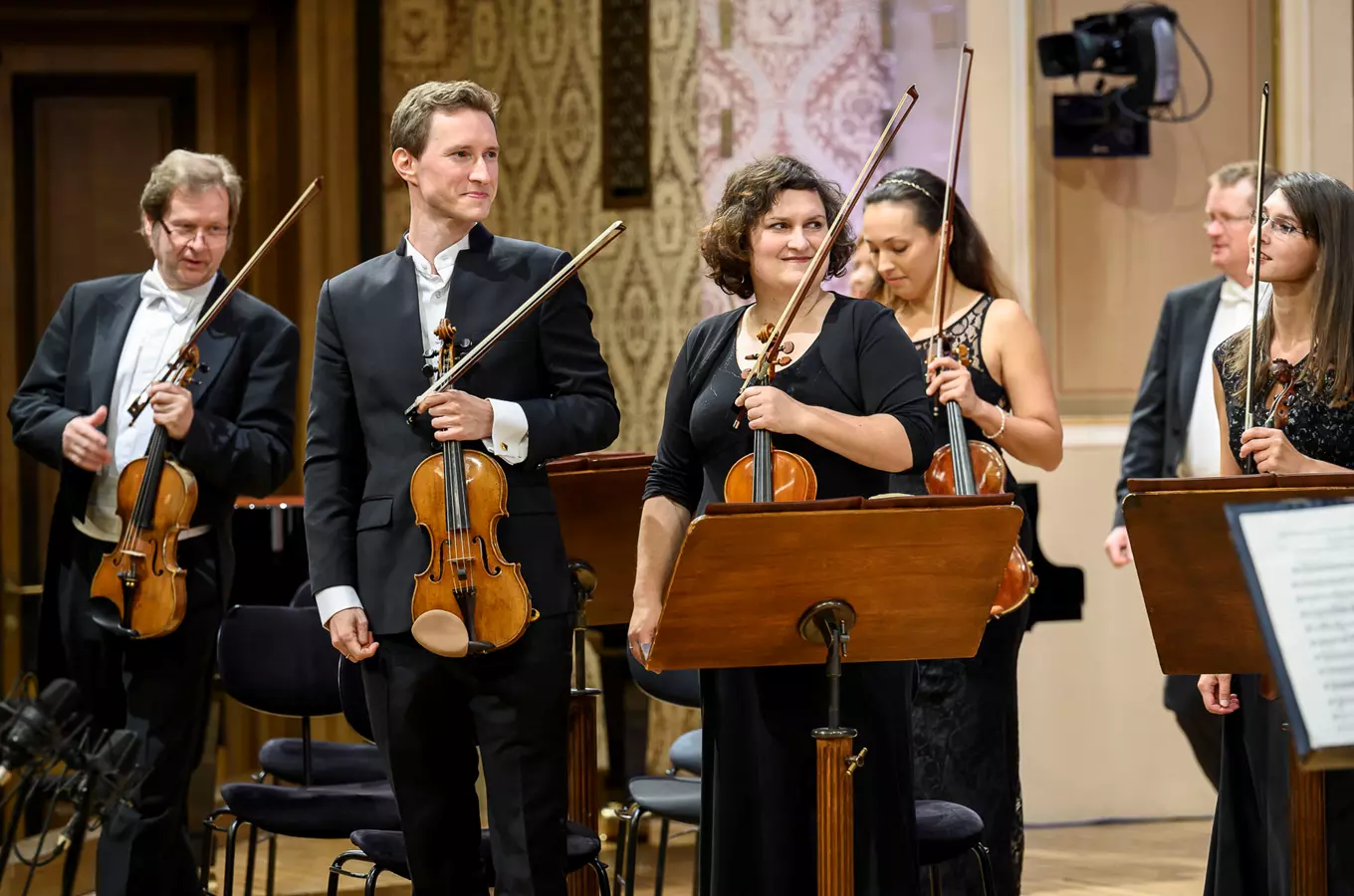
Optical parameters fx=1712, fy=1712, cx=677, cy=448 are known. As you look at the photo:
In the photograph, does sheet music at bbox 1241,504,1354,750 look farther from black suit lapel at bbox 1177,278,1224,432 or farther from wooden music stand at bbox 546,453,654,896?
black suit lapel at bbox 1177,278,1224,432

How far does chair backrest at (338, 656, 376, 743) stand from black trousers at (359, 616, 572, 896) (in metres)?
0.29

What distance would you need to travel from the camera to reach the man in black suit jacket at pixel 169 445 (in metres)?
3.37

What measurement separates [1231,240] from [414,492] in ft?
9.05

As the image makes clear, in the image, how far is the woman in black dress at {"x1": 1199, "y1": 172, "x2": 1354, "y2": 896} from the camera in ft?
9.41

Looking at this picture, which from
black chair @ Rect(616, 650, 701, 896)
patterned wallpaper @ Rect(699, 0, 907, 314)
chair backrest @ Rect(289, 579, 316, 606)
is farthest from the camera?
patterned wallpaper @ Rect(699, 0, 907, 314)

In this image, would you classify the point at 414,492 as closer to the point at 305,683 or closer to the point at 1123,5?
the point at 305,683

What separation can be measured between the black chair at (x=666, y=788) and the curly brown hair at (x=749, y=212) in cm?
86

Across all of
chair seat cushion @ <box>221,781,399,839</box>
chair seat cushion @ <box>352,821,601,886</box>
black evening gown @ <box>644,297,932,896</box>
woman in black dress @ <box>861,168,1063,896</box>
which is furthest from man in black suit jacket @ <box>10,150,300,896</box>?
woman in black dress @ <box>861,168,1063,896</box>

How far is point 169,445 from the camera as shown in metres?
3.40

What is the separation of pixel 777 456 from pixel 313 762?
1.68 meters

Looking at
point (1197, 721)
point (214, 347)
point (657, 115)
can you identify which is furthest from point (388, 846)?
point (657, 115)

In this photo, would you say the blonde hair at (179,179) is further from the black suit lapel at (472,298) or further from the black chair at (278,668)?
the black suit lapel at (472,298)

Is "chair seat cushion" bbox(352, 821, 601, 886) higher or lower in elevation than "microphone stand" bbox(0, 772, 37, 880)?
lower

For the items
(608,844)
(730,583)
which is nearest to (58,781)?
(730,583)
